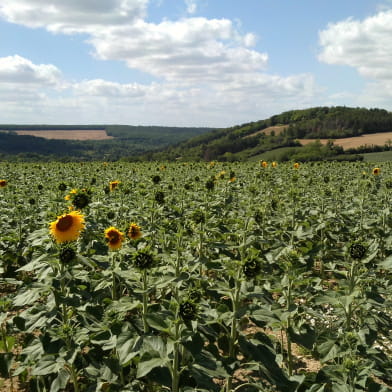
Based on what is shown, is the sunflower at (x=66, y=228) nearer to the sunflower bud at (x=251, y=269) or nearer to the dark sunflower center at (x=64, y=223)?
the dark sunflower center at (x=64, y=223)

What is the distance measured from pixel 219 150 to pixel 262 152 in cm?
2090

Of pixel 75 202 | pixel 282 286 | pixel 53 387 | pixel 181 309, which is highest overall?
pixel 75 202

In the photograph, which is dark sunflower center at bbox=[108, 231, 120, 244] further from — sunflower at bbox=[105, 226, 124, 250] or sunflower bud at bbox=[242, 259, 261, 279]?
sunflower bud at bbox=[242, 259, 261, 279]

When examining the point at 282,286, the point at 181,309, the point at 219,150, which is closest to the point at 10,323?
the point at 181,309

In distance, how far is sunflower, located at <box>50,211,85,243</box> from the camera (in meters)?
4.20

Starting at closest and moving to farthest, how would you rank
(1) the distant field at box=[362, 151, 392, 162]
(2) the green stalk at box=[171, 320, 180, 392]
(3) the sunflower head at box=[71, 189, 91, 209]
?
(2) the green stalk at box=[171, 320, 180, 392], (3) the sunflower head at box=[71, 189, 91, 209], (1) the distant field at box=[362, 151, 392, 162]

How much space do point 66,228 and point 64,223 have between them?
0.07m

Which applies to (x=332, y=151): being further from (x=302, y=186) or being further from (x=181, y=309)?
(x=181, y=309)

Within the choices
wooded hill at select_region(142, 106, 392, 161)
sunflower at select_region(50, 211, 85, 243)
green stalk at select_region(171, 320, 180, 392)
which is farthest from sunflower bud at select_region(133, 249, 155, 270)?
wooded hill at select_region(142, 106, 392, 161)

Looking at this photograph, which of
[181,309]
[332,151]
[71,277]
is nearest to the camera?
[181,309]

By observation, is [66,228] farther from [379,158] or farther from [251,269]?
[379,158]

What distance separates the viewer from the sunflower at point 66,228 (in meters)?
4.20

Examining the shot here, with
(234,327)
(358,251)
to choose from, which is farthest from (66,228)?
(358,251)

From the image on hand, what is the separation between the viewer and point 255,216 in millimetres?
6871
